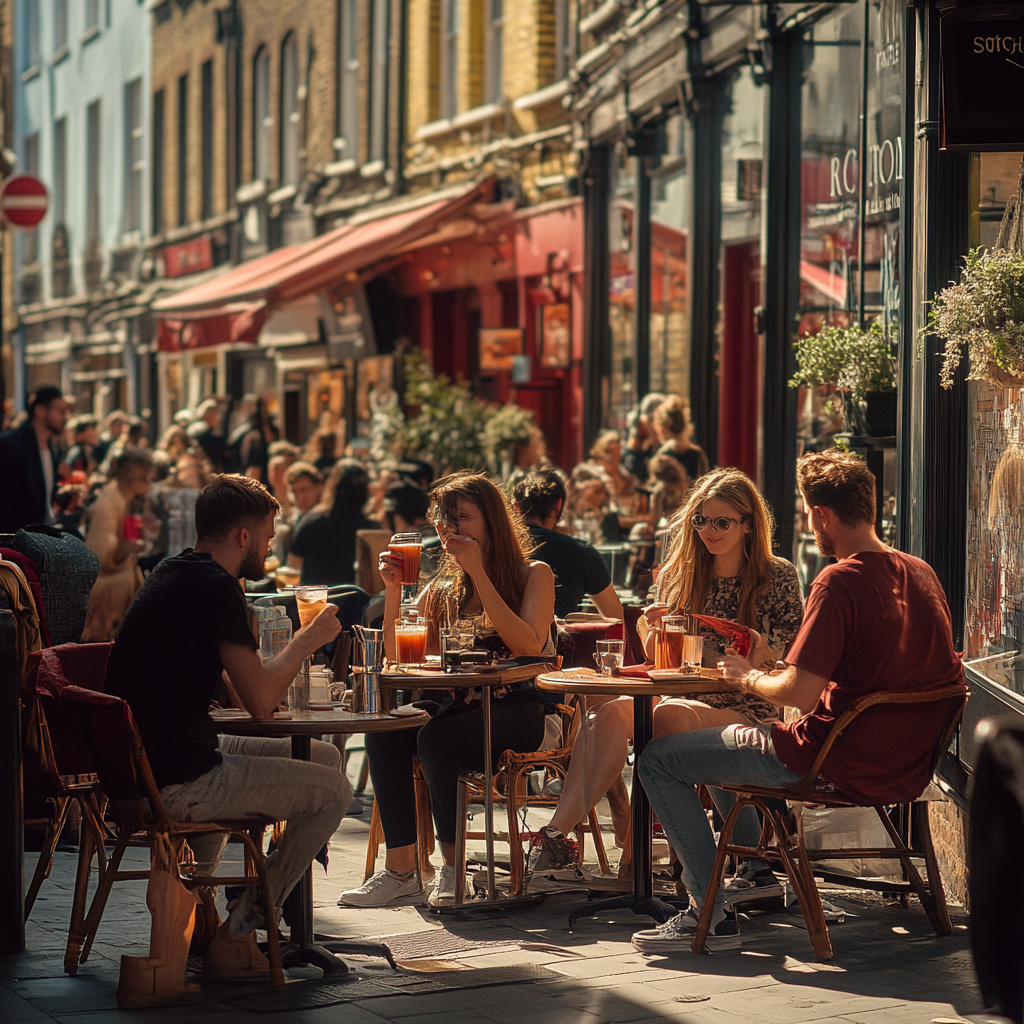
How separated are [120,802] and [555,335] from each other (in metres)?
12.9

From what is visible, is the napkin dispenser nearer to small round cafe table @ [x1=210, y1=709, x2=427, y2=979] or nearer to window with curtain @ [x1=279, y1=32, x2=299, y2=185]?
small round cafe table @ [x1=210, y1=709, x2=427, y2=979]

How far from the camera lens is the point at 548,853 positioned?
22.4 feet

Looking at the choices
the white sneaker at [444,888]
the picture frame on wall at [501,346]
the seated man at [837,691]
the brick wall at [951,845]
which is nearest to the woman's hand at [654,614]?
the seated man at [837,691]

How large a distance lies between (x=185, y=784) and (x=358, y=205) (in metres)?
18.4

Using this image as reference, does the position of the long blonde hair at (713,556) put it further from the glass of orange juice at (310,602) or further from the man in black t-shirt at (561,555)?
the glass of orange juice at (310,602)

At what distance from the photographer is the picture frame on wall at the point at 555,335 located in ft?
58.0

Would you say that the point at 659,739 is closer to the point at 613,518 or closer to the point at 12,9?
the point at 613,518

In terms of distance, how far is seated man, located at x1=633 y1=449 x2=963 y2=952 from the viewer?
565cm

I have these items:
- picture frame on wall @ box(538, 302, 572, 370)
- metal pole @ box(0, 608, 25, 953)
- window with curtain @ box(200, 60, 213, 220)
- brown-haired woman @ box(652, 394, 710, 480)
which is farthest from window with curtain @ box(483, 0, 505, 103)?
metal pole @ box(0, 608, 25, 953)

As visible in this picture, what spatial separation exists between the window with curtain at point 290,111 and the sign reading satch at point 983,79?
19821mm

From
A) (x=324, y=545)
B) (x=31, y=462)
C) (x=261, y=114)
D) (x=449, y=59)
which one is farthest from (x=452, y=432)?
(x=261, y=114)

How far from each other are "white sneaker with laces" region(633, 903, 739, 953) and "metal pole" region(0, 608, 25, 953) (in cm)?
200

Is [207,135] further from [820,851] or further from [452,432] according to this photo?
[820,851]

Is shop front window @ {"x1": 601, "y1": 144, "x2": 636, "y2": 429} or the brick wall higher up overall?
shop front window @ {"x1": 601, "y1": 144, "x2": 636, "y2": 429}
